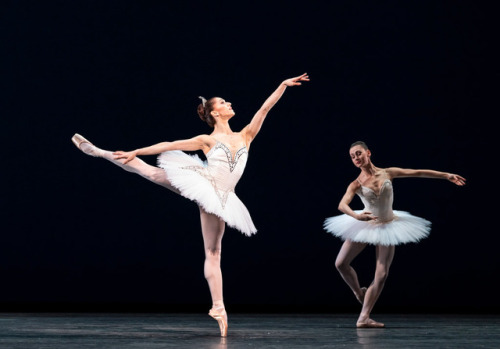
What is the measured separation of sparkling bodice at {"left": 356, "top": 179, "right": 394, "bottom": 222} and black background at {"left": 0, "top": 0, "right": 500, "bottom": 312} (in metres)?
1.49

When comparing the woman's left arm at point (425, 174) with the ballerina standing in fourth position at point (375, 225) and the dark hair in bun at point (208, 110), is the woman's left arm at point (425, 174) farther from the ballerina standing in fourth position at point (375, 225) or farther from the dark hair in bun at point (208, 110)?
the dark hair in bun at point (208, 110)

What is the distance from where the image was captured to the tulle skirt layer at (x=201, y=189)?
3.88 m

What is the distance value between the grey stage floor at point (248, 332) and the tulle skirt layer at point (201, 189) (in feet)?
2.05

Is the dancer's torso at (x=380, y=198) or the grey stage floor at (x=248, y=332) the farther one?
the dancer's torso at (x=380, y=198)

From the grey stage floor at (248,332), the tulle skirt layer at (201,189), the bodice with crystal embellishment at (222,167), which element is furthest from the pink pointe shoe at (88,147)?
the grey stage floor at (248,332)

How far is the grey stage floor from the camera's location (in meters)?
3.27

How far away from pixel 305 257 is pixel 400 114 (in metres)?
1.51

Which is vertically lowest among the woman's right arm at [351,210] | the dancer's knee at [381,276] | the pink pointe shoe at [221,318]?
the pink pointe shoe at [221,318]

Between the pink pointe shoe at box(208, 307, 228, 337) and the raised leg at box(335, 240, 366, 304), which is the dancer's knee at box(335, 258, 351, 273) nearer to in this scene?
the raised leg at box(335, 240, 366, 304)

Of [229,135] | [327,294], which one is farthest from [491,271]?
[229,135]

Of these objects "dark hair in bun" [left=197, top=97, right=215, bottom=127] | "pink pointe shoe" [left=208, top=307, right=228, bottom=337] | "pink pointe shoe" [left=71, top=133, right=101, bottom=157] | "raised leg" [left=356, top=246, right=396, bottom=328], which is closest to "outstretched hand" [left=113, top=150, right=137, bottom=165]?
"pink pointe shoe" [left=71, top=133, right=101, bottom=157]

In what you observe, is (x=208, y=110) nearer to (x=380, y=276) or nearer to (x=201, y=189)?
(x=201, y=189)

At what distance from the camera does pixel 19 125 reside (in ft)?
20.4

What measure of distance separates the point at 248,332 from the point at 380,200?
1330 mm
